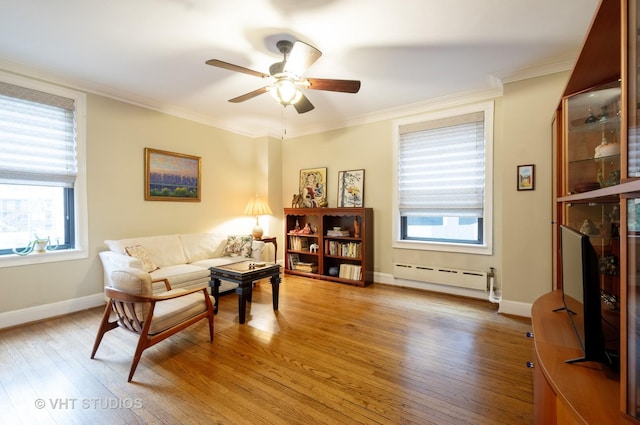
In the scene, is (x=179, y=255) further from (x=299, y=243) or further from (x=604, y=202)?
(x=604, y=202)

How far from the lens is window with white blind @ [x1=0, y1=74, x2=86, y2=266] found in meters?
2.98

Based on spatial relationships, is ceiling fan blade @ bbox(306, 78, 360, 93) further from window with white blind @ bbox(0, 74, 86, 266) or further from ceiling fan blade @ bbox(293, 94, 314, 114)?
window with white blind @ bbox(0, 74, 86, 266)

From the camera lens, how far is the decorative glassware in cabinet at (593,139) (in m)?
1.70

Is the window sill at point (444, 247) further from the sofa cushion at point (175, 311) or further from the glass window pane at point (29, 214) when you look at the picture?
the glass window pane at point (29, 214)

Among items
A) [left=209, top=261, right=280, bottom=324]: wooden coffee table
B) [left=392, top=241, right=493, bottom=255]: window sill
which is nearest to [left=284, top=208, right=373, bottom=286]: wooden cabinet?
[left=392, top=241, right=493, bottom=255]: window sill

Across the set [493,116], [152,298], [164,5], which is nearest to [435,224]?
[493,116]

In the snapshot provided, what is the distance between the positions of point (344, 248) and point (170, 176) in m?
3.02

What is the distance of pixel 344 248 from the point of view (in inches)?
186

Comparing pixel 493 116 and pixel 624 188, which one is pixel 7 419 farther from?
pixel 493 116

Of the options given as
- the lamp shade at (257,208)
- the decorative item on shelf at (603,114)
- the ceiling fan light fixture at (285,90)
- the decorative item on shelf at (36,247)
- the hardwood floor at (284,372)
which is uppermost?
the ceiling fan light fixture at (285,90)

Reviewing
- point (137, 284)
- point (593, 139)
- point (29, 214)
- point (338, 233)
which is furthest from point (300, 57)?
point (29, 214)

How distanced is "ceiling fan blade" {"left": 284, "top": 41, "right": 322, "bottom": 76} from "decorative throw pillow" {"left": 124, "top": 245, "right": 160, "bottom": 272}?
2830 millimetres

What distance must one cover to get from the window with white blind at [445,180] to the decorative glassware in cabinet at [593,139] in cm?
139

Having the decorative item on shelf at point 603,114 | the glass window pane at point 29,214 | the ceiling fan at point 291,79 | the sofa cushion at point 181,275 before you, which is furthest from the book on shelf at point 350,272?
the glass window pane at point 29,214
